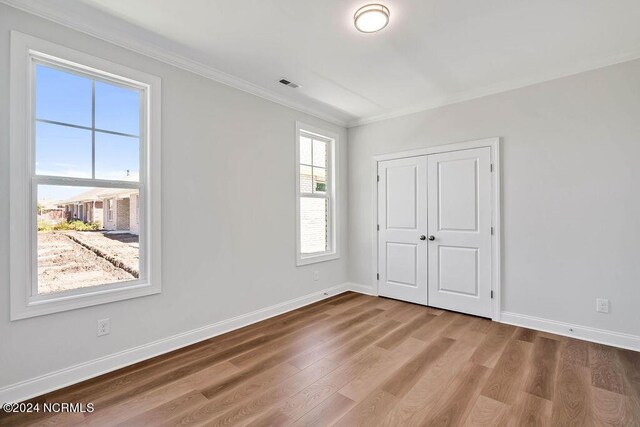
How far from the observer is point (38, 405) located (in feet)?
6.45

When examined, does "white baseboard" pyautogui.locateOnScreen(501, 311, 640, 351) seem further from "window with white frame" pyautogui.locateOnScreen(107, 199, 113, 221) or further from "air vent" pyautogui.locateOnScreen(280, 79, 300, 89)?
"window with white frame" pyautogui.locateOnScreen(107, 199, 113, 221)

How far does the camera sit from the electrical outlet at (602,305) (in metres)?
2.88

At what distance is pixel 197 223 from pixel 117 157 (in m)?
0.88

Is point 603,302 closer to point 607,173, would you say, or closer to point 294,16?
point 607,173

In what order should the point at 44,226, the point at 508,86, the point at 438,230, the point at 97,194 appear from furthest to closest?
the point at 438,230, the point at 508,86, the point at 97,194, the point at 44,226

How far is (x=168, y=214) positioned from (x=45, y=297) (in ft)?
3.39

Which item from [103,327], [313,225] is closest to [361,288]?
[313,225]

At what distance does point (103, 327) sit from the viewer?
7.75 ft

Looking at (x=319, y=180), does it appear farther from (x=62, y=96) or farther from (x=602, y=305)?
(x=602, y=305)

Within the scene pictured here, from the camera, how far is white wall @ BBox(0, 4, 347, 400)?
2.05m

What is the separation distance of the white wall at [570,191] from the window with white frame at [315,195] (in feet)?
5.97

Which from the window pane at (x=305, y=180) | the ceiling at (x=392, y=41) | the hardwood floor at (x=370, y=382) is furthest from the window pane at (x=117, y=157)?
the window pane at (x=305, y=180)

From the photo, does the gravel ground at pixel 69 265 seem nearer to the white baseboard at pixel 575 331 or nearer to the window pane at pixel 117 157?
the window pane at pixel 117 157

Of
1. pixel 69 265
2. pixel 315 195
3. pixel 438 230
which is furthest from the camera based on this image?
pixel 315 195
